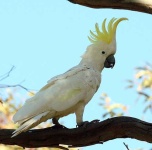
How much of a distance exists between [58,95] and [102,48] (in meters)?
0.45

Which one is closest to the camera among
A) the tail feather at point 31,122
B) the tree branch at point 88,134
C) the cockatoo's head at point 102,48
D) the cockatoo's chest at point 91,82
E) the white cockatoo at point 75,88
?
the tree branch at point 88,134

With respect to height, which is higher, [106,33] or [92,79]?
[106,33]

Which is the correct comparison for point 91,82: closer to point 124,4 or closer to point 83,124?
point 83,124

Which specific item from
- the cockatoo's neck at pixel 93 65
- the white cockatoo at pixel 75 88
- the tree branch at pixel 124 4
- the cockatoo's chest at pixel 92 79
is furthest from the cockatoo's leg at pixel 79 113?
the tree branch at pixel 124 4

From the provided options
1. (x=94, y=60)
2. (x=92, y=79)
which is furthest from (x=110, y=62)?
(x=92, y=79)

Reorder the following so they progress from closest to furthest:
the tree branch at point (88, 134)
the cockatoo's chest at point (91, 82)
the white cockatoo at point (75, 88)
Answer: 1. the tree branch at point (88, 134)
2. the white cockatoo at point (75, 88)
3. the cockatoo's chest at point (91, 82)

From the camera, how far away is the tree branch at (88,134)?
2230 mm

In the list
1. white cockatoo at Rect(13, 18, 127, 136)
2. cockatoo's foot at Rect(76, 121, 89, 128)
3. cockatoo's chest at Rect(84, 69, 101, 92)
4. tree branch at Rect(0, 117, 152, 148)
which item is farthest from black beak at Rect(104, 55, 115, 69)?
tree branch at Rect(0, 117, 152, 148)

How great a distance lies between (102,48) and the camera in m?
2.96

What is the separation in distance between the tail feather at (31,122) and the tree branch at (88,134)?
0.14 feet

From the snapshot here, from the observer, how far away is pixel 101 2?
229cm

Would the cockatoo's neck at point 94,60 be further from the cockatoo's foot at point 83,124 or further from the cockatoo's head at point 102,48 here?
the cockatoo's foot at point 83,124

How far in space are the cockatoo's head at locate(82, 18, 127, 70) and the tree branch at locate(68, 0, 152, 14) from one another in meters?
0.55

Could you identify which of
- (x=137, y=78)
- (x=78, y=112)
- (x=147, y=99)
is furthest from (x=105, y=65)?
(x=137, y=78)
